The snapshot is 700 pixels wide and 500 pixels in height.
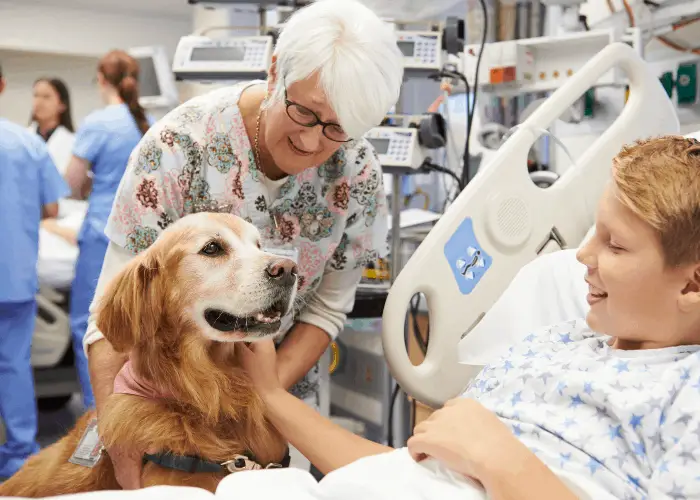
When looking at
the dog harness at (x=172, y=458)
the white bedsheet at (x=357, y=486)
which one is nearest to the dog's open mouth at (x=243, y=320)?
the dog harness at (x=172, y=458)

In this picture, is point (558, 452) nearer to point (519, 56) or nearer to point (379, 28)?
point (379, 28)

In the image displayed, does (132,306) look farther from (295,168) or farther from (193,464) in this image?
(295,168)

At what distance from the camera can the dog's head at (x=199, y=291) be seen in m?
1.08

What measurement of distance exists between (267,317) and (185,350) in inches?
5.5

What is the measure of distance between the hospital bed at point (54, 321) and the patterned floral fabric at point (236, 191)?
8.18 ft

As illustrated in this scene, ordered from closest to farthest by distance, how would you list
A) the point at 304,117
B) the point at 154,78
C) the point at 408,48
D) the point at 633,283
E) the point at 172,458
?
the point at 633,283 → the point at 172,458 → the point at 304,117 → the point at 408,48 → the point at 154,78

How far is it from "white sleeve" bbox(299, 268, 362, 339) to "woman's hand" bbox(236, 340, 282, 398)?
228 millimetres

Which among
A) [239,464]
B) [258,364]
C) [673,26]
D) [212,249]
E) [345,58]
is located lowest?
[239,464]

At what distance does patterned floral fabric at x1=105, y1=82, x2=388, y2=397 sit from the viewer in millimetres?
1192

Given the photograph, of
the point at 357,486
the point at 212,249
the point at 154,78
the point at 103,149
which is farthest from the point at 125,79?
the point at 154,78

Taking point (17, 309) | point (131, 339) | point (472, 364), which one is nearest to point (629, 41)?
point (472, 364)

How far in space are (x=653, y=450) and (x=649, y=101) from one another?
43.4 inches

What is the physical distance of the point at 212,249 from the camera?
1.13 metres

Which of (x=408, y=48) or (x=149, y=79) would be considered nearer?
(x=408, y=48)
